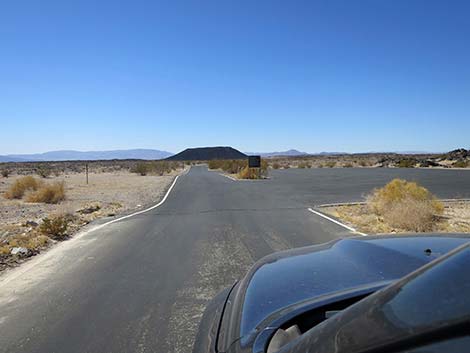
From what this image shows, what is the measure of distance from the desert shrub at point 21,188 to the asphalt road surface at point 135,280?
52.7ft

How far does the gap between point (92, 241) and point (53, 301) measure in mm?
4488

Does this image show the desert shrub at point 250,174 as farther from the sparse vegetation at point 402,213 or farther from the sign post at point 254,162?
the sparse vegetation at point 402,213

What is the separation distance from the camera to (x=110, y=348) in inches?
157

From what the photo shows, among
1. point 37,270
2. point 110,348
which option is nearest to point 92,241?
point 37,270

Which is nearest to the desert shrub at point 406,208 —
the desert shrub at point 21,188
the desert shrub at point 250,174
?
the desert shrub at point 21,188

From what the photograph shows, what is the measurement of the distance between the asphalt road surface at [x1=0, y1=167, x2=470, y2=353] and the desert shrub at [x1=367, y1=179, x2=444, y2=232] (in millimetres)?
1854

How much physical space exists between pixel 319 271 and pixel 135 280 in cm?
402

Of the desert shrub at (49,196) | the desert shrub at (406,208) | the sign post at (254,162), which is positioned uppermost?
the sign post at (254,162)

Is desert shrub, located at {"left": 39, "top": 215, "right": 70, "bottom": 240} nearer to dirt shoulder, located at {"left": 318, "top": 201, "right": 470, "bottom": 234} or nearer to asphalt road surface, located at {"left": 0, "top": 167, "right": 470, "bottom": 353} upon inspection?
asphalt road surface, located at {"left": 0, "top": 167, "right": 470, "bottom": 353}

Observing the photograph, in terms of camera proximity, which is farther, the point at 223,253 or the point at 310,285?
the point at 223,253

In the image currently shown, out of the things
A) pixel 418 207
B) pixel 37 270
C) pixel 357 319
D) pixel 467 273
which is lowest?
pixel 37 270

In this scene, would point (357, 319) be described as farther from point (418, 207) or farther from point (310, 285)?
point (418, 207)

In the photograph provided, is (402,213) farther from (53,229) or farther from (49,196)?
(49,196)

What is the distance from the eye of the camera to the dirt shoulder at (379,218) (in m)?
10.6
